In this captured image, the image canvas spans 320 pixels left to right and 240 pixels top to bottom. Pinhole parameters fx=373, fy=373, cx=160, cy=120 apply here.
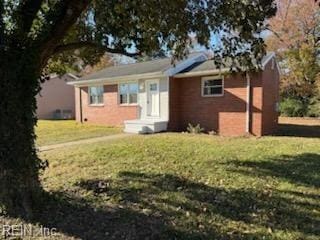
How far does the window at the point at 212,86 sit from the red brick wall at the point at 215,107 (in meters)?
0.23

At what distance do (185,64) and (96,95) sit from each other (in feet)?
22.5

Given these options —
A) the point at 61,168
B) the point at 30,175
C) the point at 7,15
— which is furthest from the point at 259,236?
the point at 61,168

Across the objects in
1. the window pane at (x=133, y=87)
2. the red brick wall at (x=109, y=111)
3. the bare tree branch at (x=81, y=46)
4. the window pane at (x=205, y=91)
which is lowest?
the red brick wall at (x=109, y=111)

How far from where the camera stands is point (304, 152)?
11.1 metres

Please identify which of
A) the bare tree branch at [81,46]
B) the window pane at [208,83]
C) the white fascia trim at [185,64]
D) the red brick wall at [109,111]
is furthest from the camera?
the red brick wall at [109,111]

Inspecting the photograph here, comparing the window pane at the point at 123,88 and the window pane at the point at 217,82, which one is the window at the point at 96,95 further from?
the window pane at the point at 217,82

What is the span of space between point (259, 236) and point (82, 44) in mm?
4433

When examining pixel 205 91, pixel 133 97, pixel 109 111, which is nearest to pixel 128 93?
pixel 133 97

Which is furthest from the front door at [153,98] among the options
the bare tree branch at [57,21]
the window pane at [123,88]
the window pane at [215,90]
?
the bare tree branch at [57,21]

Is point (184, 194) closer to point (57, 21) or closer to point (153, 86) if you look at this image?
point (57, 21)

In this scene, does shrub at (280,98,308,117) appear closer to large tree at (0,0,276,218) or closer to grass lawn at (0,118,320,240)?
grass lawn at (0,118,320,240)

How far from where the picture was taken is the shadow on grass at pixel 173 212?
495cm

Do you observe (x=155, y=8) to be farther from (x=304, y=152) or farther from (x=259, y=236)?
(x=304, y=152)

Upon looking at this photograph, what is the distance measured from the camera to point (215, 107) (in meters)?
17.7
